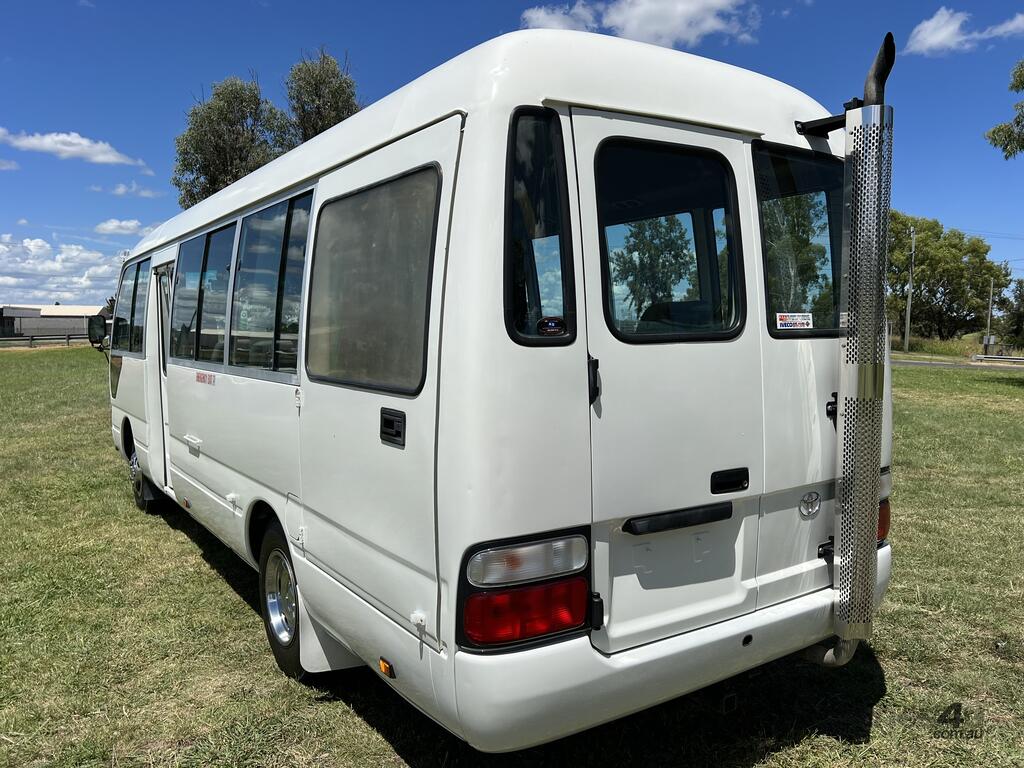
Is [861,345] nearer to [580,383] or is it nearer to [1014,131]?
[580,383]

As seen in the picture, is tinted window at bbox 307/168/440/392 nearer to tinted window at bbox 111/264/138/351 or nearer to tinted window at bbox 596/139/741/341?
tinted window at bbox 596/139/741/341

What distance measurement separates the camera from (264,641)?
431 cm

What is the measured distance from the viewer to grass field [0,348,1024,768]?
10.5 feet

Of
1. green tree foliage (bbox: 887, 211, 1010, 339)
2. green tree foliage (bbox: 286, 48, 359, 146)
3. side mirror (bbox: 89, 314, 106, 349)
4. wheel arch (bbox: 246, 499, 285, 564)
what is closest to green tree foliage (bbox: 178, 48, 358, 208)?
green tree foliage (bbox: 286, 48, 359, 146)

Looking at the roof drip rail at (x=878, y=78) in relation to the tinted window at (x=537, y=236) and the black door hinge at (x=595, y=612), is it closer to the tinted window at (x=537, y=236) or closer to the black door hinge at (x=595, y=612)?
the tinted window at (x=537, y=236)

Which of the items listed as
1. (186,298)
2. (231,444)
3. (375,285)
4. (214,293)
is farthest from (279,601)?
(186,298)

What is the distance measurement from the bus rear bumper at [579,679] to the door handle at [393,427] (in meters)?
0.74

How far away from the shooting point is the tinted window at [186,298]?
16.5 ft

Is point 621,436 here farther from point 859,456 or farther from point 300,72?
point 300,72

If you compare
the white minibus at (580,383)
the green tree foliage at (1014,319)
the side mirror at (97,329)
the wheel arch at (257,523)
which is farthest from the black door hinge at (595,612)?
the green tree foliage at (1014,319)

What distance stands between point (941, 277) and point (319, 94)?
50.5 meters

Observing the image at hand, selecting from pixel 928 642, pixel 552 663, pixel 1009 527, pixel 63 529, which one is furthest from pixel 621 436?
pixel 63 529

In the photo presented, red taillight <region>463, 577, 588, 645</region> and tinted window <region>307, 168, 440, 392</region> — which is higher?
tinted window <region>307, 168, 440, 392</region>

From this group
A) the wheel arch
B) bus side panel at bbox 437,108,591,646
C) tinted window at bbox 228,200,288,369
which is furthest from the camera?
the wheel arch
